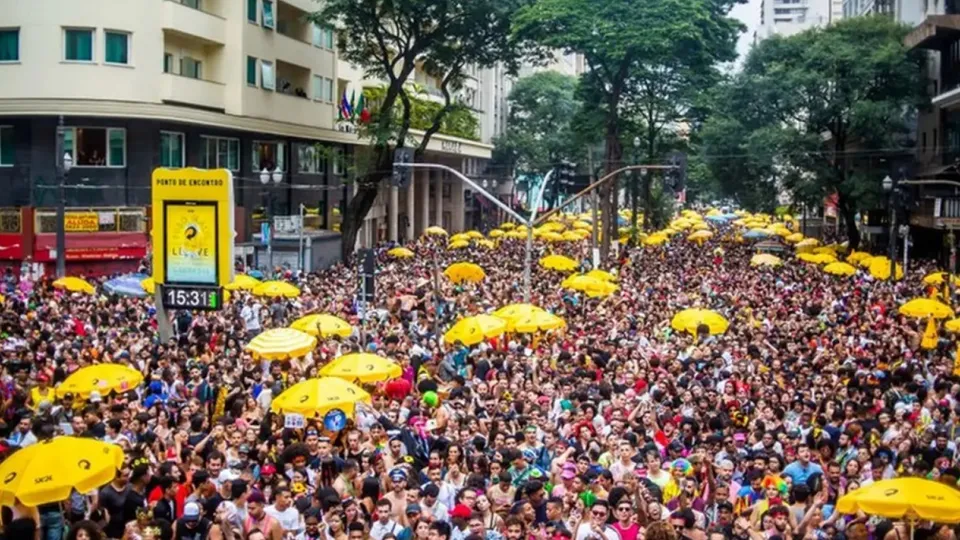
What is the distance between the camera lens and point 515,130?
98.1 m

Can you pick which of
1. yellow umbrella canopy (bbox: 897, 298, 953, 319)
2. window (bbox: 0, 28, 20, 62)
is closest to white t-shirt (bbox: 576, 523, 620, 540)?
yellow umbrella canopy (bbox: 897, 298, 953, 319)

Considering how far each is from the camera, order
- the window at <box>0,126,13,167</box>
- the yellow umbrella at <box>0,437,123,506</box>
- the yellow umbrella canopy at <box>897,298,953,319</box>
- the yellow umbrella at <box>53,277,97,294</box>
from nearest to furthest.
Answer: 1. the yellow umbrella at <box>0,437,123,506</box>
2. the yellow umbrella canopy at <box>897,298,953,319</box>
3. the yellow umbrella at <box>53,277,97,294</box>
4. the window at <box>0,126,13,167</box>

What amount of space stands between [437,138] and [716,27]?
20454 millimetres

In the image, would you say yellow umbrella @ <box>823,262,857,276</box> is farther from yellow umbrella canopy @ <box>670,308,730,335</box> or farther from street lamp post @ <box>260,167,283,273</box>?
street lamp post @ <box>260,167,283,273</box>

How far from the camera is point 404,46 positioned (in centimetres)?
5025

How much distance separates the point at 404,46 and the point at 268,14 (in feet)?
16.9

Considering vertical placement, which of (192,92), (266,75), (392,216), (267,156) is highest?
(266,75)

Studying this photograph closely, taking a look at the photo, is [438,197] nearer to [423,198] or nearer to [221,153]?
[423,198]

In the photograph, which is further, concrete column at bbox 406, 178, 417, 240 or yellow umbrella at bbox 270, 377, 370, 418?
concrete column at bbox 406, 178, 417, 240

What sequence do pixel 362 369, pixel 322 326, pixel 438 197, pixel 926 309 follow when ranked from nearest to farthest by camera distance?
pixel 362 369 → pixel 322 326 → pixel 926 309 → pixel 438 197

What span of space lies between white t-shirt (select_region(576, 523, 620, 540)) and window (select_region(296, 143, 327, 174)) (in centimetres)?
4445

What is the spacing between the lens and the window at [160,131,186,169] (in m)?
43.3

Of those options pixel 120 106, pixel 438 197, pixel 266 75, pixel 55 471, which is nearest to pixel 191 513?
pixel 55 471

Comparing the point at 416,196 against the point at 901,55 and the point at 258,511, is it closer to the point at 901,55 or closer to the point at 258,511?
the point at 901,55
